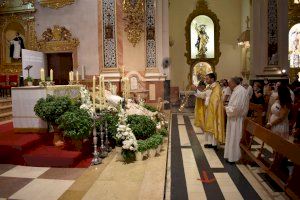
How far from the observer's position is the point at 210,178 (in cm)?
538

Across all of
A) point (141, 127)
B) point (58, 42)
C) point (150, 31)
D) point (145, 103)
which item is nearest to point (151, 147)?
point (141, 127)

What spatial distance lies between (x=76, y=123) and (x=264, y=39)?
1129 cm

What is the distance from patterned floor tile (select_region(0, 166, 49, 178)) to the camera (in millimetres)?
5423

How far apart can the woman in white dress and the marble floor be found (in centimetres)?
87

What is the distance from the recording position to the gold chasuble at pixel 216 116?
712cm

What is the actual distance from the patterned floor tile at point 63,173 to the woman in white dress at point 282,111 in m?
3.50

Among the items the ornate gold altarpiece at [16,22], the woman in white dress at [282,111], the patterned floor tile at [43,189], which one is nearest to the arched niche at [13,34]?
the ornate gold altarpiece at [16,22]

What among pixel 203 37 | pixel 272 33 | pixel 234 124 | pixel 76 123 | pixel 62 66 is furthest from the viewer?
pixel 203 37

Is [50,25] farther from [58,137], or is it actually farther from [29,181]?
[29,181]

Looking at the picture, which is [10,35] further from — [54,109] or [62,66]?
[54,109]

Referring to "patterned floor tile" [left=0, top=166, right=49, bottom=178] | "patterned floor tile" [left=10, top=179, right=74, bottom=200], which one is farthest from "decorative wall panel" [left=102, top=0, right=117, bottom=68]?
"patterned floor tile" [left=10, top=179, right=74, bottom=200]

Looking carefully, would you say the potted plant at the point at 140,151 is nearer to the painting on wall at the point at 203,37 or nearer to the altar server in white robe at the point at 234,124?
the altar server in white robe at the point at 234,124

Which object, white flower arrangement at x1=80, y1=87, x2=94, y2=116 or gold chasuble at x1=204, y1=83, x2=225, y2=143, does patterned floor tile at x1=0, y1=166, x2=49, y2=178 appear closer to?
white flower arrangement at x1=80, y1=87, x2=94, y2=116

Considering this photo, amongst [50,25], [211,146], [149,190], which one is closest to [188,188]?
[149,190]
